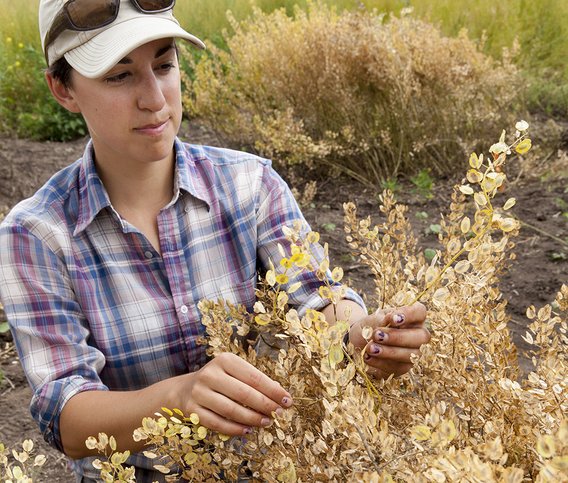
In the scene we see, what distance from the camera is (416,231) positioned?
4.11 meters

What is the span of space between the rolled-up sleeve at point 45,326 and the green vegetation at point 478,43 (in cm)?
454

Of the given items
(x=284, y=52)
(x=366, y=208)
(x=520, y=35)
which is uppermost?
(x=284, y=52)

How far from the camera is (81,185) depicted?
5.51 feet

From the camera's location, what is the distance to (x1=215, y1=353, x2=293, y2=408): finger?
3.34ft

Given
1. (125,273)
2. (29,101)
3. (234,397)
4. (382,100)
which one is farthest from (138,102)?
(29,101)

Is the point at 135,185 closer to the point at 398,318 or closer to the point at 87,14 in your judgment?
the point at 87,14

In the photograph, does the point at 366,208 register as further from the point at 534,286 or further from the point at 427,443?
the point at 427,443

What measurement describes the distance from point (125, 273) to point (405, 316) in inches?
30.1

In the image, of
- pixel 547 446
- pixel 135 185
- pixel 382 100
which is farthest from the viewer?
pixel 382 100

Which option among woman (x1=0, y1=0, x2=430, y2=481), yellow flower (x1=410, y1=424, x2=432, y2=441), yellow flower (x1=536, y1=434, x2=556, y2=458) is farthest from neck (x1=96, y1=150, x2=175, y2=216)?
yellow flower (x1=536, y1=434, x2=556, y2=458)

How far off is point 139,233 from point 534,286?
234 cm

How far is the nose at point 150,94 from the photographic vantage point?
1.50 meters

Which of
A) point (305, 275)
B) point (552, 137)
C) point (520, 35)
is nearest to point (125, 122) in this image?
point (305, 275)

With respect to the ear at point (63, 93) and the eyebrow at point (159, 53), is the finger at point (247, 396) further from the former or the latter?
the ear at point (63, 93)
